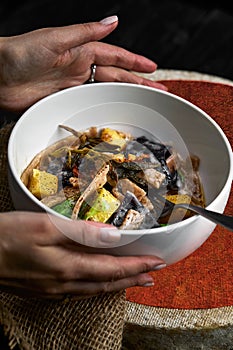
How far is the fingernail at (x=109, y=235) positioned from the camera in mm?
816

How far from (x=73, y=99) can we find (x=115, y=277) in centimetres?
39

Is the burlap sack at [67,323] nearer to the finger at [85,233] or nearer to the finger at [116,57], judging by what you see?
the finger at [85,233]

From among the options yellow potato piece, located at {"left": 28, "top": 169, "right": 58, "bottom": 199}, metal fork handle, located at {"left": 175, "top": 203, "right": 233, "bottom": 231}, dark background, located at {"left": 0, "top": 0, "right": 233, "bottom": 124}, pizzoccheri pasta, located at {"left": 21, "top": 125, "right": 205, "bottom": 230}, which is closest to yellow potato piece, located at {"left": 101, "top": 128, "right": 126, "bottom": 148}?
pizzoccheri pasta, located at {"left": 21, "top": 125, "right": 205, "bottom": 230}

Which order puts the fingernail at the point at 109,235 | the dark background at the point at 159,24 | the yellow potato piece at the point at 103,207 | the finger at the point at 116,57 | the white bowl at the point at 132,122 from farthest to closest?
the dark background at the point at 159,24 < the finger at the point at 116,57 < the white bowl at the point at 132,122 < the yellow potato piece at the point at 103,207 < the fingernail at the point at 109,235

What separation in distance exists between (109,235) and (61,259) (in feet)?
0.26

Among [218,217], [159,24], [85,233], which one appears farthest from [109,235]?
[159,24]

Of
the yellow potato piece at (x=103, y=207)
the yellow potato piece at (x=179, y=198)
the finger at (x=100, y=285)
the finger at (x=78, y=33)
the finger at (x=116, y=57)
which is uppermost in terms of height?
the finger at (x=78, y=33)

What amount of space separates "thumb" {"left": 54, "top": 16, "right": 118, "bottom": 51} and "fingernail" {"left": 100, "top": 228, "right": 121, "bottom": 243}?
46 centimetres

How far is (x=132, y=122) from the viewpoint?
119 centimetres

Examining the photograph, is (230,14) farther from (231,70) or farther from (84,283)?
(84,283)

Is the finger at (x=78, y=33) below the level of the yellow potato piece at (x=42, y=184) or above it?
above

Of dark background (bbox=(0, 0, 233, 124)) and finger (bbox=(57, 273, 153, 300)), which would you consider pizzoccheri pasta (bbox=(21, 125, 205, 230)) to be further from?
dark background (bbox=(0, 0, 233, 124))

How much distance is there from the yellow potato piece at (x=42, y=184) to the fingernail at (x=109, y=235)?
0.62 ft

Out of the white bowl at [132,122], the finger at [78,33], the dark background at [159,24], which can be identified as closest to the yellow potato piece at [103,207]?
the white bowl at [132,122]
